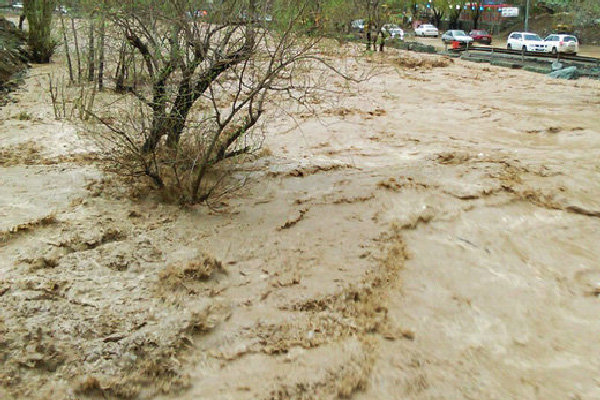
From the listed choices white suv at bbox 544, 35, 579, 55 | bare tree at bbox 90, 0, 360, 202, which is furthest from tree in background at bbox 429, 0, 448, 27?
bare tree at bbox 90, 0, 360, 202

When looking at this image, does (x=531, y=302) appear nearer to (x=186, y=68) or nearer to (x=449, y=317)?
(x=449, y=317)

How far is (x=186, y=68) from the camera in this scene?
20.1ft

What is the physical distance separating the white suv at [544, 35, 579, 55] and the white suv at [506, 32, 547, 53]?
1.14 ft

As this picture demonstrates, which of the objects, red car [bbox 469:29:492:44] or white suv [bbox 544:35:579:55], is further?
red car [bbox 469:29:492:44]

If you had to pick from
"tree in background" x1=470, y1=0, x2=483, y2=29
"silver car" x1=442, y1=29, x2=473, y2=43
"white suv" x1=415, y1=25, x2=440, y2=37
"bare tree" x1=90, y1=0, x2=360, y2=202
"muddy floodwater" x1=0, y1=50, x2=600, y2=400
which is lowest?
"muddy floodwater" x1=0, y1=50, x2=600, y2=400

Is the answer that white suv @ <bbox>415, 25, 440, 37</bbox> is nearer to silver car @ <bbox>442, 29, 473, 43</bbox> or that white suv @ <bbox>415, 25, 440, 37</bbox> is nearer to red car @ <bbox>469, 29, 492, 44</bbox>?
red car @ <bbox>469, 29, 492, 44</bbox>

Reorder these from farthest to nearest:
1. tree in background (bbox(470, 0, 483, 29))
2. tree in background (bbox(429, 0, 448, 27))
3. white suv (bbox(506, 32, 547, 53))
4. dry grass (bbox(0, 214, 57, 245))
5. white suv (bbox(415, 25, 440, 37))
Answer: tree in background (bbox(470, 0, 483, 29)) → white suv (bbox(415, 25, 440, 37)) → tree in background (bbox(429, 0, 448, 27)) → white suv (bbox(506, 32, 547, 53)) → dry grass (bbox(0, 214, 57, 245))

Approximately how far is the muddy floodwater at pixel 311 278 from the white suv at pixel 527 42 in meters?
21.1

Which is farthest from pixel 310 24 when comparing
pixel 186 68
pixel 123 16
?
pixel 123 16

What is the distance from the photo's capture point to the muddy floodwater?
3.52 metres

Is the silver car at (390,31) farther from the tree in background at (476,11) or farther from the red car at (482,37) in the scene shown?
the tree in background at (476,11)

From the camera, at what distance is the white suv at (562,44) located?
26047 millimetres

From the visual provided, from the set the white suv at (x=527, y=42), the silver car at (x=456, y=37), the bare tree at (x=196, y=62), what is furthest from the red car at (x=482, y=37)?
the bare tree at (x=196, y=62)

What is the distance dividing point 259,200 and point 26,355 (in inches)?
144
